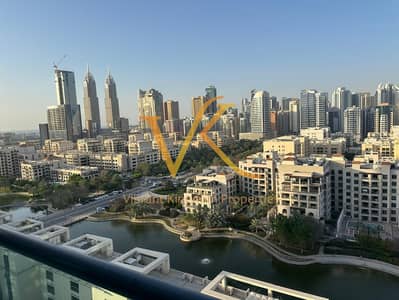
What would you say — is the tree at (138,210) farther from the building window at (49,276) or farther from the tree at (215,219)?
the building window at (49,276)

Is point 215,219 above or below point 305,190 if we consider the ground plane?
below

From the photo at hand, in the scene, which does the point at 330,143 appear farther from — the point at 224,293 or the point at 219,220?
the point at 224,293

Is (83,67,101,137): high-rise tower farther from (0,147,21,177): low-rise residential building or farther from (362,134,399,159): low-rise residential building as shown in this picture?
(362,134,399,159): low-rise residential building

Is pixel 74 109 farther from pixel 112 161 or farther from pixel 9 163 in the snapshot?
pixel 112 161

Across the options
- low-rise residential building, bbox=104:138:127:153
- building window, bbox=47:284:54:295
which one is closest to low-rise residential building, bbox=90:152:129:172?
low-rise residential building, bbox=104:138:127:153

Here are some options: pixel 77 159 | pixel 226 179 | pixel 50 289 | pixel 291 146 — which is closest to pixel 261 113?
pixel 291 146

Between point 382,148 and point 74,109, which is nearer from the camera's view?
point 382,148
